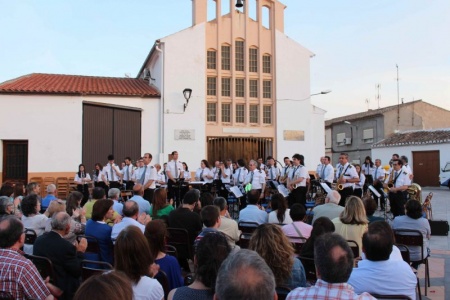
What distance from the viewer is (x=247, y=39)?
20.6 metres

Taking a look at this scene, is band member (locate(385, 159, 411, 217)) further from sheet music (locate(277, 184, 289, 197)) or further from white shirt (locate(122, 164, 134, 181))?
white shirt (locate(122, 164, 134, 181))

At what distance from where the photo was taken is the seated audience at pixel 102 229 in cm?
559

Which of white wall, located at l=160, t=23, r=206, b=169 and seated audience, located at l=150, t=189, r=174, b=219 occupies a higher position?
white wall, located at l=160, t=23, r=206, b=169

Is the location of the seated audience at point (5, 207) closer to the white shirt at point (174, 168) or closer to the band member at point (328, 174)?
the white shirt at point (174, 168)

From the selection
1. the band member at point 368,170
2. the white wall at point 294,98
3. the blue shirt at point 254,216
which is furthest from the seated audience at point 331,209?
the white wall at point 294,98

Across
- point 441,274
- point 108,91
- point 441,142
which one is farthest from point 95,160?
point 441,142

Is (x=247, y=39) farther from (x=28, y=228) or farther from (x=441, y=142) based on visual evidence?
(x=441, y=142)

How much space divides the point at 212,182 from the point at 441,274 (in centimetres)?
957

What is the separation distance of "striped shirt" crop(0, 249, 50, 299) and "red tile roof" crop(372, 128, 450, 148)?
3260 cm

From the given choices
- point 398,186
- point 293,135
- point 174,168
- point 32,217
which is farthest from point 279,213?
point 293,135

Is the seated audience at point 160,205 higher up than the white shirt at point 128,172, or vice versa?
the white shirt at point 128,172

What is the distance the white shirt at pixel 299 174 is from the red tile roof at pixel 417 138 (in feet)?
75.9

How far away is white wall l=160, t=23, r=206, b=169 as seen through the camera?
1925cm

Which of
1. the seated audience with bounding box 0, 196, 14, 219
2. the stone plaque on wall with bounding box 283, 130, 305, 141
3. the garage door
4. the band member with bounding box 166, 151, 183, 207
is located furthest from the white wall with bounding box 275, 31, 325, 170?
the seated audience with bounding box 0, 196, 14, 219
